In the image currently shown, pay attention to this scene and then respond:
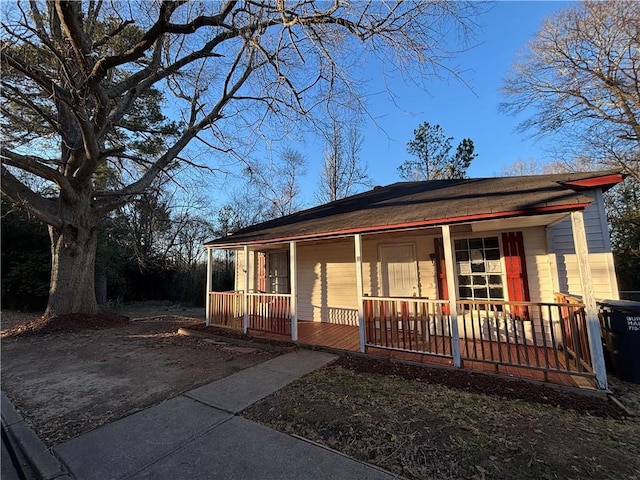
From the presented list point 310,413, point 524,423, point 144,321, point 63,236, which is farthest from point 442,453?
point 63,236

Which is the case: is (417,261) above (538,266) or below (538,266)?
above

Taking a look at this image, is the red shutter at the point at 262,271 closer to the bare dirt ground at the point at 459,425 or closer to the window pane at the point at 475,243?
the bare dirt ground at the point at 459,425

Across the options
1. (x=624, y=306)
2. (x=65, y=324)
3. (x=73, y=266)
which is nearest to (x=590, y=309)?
(x=624, y=306)

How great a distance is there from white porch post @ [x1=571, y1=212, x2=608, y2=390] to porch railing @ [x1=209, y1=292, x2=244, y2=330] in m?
6.86

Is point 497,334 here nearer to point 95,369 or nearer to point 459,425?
point 459,425

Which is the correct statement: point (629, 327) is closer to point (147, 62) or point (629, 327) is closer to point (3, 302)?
point (147, 62)

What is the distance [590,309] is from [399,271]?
392 cm

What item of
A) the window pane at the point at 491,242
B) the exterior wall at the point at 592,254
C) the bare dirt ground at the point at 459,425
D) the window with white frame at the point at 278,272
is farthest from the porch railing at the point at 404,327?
the window with white frame at the point at 278,272

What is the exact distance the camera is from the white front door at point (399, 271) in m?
7.16

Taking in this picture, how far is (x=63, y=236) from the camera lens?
9.23 metres

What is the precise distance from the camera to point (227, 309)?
8.02m

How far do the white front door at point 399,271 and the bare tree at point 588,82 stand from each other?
1358 centimetres

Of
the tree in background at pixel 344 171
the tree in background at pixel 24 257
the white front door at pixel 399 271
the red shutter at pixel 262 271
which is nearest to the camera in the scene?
the white front door at pixel 399 271

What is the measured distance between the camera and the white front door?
23.5 feet
